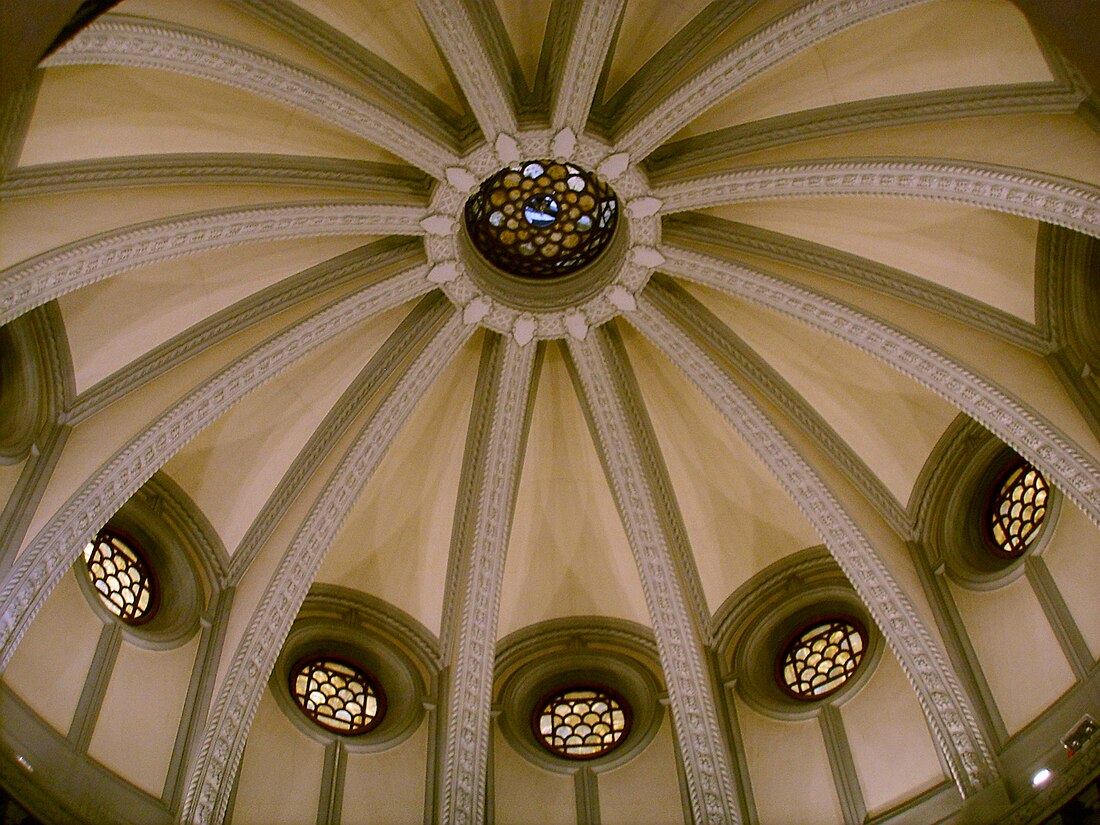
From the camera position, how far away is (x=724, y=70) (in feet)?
44.4

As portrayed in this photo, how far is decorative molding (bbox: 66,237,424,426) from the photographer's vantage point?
1441 centimetres

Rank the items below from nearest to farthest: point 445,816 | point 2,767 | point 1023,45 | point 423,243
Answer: point 2,767, point 1023,45, point 445,816, point 423,243

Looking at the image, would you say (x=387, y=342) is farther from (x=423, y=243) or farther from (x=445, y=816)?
(x=445, y=816)

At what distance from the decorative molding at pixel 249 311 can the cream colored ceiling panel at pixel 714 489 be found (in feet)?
11.4

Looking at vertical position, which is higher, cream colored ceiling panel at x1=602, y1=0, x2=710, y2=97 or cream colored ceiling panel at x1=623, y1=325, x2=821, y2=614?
cream colored ceiling panel at x1=602, y1=0, x2=710, y2=97

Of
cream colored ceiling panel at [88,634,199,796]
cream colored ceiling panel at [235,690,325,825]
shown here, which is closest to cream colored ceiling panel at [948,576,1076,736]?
cream colored ceiling panel at [235,690,325,825]

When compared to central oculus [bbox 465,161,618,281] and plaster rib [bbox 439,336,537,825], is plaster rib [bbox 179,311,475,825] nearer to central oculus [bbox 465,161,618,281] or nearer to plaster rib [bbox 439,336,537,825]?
plaster rib [bbox 439,336,537,825]

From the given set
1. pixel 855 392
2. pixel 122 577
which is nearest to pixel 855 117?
pixel 855 392

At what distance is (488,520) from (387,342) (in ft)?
9.09

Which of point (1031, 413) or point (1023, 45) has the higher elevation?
point (1023, 45)

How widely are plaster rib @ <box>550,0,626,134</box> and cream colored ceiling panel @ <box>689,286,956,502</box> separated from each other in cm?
327

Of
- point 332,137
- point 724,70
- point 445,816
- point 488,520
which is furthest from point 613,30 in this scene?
point 445,816

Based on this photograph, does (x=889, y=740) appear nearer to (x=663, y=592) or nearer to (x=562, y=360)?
(x=663, y=592)

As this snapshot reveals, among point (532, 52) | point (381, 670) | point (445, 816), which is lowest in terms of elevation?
point (445, 816)
